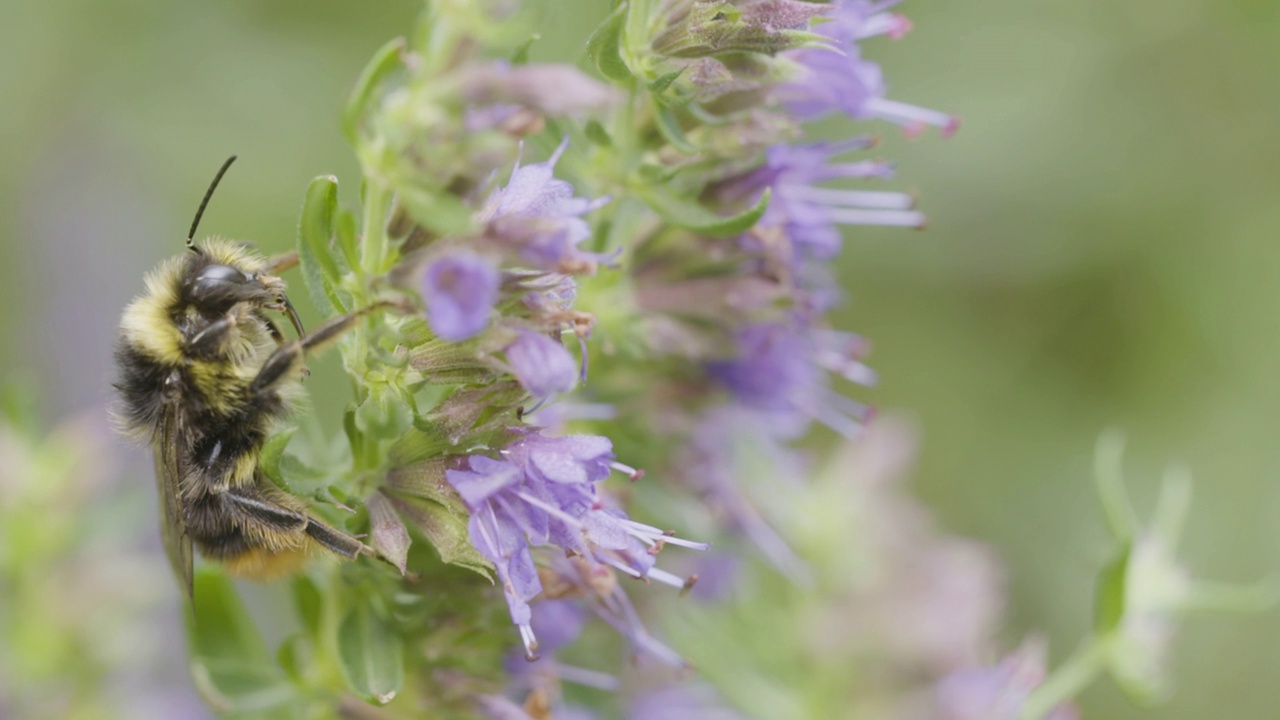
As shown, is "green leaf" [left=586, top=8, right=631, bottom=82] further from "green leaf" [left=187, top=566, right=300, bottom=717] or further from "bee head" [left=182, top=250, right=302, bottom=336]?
"green leaf" [left=187, top=566, right=300, bottom=717]

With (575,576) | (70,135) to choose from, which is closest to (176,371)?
(575,576)

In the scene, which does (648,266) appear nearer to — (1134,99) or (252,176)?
(252,176)

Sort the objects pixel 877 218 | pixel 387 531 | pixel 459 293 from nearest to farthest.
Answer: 1. pixel 459 293
2. pixel 387 531
3. pixel 877 218

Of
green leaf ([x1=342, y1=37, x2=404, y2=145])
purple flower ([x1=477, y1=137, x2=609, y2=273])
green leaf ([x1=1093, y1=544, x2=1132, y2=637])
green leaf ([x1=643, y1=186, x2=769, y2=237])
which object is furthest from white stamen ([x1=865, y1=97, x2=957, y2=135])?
green leaf ([x1=342, y1=37, x2=404, y2=145])

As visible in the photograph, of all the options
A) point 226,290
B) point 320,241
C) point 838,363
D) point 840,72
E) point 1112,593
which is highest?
point 840,72

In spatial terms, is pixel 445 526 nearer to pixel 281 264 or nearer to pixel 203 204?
pixel 281 264

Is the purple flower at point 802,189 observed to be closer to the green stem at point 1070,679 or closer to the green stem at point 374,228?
the green stem at point 374,228

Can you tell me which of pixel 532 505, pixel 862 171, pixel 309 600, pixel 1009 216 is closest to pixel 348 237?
pixel 532 505
